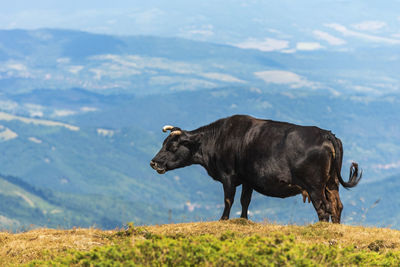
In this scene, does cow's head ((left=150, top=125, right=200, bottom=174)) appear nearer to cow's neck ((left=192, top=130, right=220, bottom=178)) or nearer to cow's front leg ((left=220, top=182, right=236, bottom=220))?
cow's neck ((left=192, top=130, right=220, bottom=178))

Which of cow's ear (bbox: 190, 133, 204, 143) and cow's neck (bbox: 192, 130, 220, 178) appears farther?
cow's ear (bbox: 190, 133, 204, 143)

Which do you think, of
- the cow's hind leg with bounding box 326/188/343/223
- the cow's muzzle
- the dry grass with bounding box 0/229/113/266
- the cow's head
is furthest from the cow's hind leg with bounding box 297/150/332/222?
the dry grass with bounding box 0/229/113/266

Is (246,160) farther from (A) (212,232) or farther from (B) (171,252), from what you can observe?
(B) (171,252)

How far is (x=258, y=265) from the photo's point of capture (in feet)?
34.1

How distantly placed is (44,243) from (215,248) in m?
6.10

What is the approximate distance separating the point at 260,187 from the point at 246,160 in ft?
2.97

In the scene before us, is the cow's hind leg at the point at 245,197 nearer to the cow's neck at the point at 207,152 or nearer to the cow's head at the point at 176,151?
the cow's neck at the point at 207,152

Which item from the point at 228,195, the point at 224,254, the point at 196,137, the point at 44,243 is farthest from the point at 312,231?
the point at 44,243

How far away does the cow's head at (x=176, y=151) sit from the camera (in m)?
20.4

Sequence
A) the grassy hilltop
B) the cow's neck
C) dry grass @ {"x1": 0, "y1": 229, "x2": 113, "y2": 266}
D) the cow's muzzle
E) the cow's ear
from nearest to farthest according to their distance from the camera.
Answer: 1. the grassy hilltop
2. dry grass @ {"x1": 0, "y1": 229, "x2": 113, "y2": 266}
3. the cow's neck
4. the cow's ear
5. the cow's muzzle

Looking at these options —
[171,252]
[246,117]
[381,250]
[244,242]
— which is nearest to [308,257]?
[244,242]

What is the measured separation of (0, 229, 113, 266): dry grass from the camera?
47.6 ft

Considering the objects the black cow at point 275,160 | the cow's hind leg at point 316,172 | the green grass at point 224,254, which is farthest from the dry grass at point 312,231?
the green grass at point 224,254

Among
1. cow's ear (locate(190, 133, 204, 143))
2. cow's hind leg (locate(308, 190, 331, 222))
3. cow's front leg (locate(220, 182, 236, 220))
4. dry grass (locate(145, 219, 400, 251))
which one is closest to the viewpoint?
dry grass (locate(145, 219, 400, 251))
